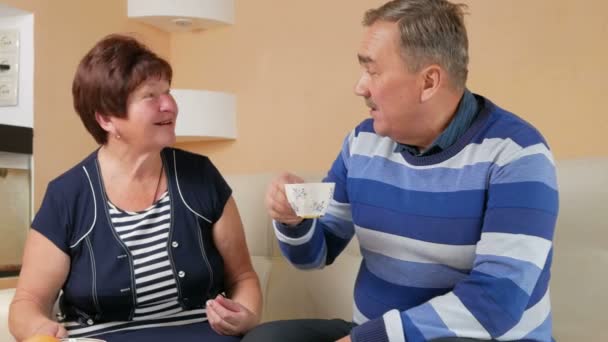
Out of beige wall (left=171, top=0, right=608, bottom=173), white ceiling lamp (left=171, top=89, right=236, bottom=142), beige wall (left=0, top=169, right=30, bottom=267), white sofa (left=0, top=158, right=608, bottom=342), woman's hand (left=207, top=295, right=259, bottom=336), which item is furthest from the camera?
white ceiling lamp (left=171, top=89, right=236, bottom=142)

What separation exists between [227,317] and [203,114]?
61.5 inches

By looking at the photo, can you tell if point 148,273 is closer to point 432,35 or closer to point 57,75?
point 432,35

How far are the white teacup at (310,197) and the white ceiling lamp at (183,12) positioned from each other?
1972 mm

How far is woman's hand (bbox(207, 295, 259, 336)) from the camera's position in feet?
5.04

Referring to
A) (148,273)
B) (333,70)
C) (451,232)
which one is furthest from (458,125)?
(333,70)

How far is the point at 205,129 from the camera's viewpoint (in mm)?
2979

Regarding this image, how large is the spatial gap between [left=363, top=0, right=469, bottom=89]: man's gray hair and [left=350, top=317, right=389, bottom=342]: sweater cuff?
463 millimetres

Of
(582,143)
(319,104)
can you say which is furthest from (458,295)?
(319,104)

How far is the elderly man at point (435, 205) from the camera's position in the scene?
3.67 ft

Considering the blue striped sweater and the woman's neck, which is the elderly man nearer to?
the blue striped sweater

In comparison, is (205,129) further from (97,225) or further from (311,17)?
(97,225)

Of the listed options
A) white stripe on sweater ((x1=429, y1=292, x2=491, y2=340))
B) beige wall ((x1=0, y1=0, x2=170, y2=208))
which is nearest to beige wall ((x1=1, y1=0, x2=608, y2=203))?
beige wall ((x1=0, y1=0, x2=170, y2=208))

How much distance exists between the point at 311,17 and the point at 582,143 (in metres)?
1.23

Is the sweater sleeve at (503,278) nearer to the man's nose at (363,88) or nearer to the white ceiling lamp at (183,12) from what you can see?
the man's nose at (363,88)
